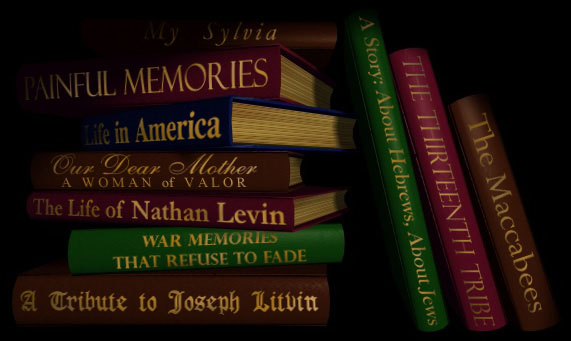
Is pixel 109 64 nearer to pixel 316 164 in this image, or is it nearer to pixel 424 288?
pixel 316 164

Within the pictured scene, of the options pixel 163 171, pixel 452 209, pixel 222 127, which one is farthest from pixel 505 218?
pixel 163 171

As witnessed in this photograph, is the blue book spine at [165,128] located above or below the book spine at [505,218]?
above

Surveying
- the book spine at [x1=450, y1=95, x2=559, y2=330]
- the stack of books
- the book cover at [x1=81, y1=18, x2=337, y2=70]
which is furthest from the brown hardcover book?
the book cover at [x1=81, y1=18, x2=337, y2=70]

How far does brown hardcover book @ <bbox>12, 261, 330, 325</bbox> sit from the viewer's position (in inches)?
20.6

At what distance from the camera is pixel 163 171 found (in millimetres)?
551

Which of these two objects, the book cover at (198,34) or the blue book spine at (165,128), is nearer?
the blue book spine at (165,128)

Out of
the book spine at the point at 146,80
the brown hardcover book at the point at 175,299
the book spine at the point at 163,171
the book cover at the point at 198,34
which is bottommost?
the brown hardcover book at the point at 175,299

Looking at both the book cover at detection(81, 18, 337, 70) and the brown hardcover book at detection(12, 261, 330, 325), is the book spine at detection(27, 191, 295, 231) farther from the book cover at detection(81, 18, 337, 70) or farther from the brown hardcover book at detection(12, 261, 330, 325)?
the book cover at detection(81, 18, 337, 70)

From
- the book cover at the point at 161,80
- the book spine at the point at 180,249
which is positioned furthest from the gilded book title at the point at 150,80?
the book spine at the point at 180,249

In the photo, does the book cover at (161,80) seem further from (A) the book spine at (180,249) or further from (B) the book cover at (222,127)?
(A) the book spine at (180,249)

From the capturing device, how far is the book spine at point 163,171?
20.8 inches

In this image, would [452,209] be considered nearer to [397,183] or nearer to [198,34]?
[397,183]

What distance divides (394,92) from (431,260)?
0.26 metres

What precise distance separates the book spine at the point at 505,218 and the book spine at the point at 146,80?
1.01ft
